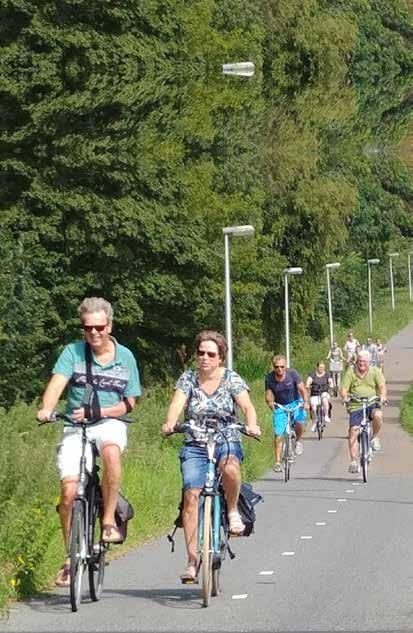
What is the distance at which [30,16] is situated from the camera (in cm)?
4566

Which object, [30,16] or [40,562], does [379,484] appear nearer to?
[40,562]

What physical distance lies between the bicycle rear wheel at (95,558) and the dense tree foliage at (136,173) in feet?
104

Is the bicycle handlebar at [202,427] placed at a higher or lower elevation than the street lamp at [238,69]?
lower

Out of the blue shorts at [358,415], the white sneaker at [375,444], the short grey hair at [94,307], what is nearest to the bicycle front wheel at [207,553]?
the short grey hair at [94,307]

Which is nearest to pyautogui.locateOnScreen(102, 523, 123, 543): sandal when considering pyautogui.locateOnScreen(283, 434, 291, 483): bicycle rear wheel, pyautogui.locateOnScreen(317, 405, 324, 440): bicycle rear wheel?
pyautogui.locateOnScreen(283, 434, 291, 483): bicycle rear wheel

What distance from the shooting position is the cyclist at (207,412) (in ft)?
41.3

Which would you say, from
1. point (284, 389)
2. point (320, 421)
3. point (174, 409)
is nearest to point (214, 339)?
point (174, 409)

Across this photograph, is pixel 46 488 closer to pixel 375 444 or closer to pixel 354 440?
pixel 354 440

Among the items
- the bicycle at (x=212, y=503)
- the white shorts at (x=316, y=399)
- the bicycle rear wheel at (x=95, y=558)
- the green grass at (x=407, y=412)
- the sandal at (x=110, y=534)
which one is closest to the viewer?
the bicycle rear wheel at (x=95, y=558)

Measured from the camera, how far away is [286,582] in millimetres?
13656

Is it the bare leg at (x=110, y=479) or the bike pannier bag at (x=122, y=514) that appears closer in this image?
the bare leg at (x=110, y=479)

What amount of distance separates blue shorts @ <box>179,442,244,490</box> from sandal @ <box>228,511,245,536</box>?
334mm

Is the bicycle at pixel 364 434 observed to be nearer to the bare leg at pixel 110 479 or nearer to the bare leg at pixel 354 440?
the bare leg at pixel 354 440

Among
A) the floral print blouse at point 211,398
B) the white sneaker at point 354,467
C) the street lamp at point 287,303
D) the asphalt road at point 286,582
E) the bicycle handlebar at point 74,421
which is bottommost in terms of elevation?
the asphalt road at point 286,582
